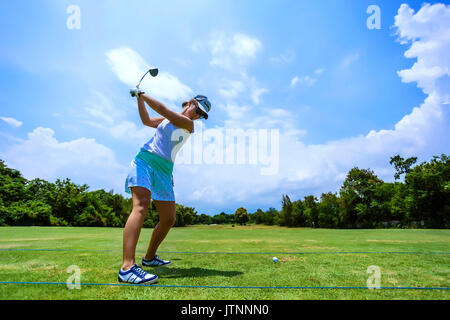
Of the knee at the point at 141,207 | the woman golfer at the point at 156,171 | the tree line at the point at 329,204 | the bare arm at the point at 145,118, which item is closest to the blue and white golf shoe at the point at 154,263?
the woman golfer at the point at 156,171

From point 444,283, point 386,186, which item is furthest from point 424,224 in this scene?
point 444,283

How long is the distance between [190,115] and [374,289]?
117 inches

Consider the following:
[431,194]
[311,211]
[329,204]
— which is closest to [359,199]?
[329,204]

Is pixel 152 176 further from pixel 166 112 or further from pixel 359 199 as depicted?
pixel 359 199

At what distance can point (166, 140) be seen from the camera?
3535 millimetres

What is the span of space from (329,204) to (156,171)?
51053 millimetres

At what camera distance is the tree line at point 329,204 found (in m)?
35.0

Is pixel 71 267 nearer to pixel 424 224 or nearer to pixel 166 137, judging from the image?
pixel 166 137

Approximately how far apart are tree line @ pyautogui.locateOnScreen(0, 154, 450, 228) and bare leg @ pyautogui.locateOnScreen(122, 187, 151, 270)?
38581mm

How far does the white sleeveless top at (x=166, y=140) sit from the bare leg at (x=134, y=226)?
1.80 feet

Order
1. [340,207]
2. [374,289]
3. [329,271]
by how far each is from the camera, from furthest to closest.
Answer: [340,207], [329,271], [374,289]

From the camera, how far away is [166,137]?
3537 mm

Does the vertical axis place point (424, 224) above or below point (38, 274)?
below
